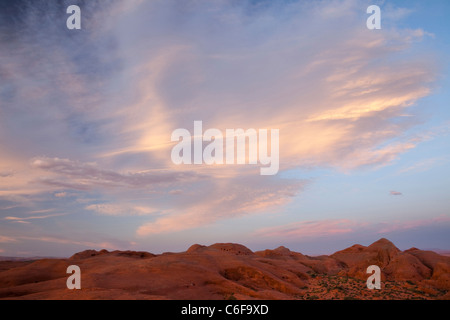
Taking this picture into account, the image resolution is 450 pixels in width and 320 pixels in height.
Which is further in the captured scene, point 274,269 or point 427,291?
point 274,269

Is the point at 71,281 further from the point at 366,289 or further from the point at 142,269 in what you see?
the point at 366,289

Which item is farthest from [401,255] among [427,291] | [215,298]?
[215,298]

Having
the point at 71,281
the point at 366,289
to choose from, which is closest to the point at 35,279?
the point at 71,281

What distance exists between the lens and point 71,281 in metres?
25.8

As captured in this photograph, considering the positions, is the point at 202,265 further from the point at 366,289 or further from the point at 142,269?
the point at 366,289

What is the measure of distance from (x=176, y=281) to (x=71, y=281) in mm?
9529

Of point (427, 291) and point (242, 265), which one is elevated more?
point (242, 265)

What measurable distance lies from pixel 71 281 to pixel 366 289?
100 ft
